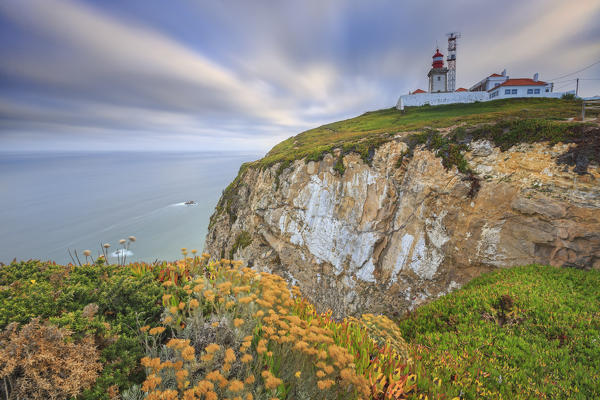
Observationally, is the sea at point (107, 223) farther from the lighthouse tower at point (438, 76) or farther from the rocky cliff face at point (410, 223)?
the lighthouse tower at point (438, 76)

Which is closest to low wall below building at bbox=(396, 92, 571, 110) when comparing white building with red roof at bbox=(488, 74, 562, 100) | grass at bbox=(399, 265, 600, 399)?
white building with red roof at bbox=(488, 74, 562, 100)

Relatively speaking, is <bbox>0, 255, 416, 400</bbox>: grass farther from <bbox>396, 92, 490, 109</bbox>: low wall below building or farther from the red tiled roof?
the red tiled roof

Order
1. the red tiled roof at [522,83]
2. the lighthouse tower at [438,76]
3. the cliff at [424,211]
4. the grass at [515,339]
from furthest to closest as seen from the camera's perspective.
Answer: the lighthouse tower at [438,76], the red tiled roof at [522,83], the cliff at [424,211], the grass at [515,339]

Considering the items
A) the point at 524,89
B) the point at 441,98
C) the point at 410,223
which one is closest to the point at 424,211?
the point at 410,223

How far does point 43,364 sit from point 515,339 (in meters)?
7.48

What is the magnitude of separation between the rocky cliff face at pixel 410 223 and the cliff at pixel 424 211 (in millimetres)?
53

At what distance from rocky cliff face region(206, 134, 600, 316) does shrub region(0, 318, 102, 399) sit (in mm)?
14321

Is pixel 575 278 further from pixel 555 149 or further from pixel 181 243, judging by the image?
pixel 181 243

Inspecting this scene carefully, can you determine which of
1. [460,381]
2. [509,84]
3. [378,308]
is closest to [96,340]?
[460,381]

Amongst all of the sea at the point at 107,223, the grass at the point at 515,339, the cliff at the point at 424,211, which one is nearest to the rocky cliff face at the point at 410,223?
the cliff at the point at 424,211

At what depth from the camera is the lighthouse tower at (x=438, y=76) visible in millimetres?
43891

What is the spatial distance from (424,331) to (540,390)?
112 inches

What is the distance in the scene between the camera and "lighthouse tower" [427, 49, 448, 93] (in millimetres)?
43891

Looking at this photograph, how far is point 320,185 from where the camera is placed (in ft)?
55.9
